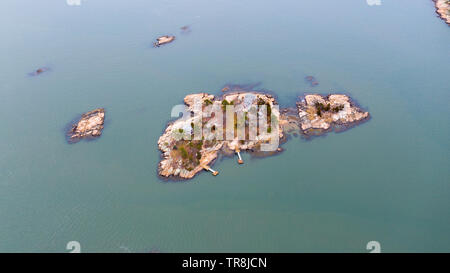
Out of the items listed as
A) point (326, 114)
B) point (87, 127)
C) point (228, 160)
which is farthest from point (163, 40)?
point (326, 114)

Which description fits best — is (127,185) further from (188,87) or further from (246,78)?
(246,78)

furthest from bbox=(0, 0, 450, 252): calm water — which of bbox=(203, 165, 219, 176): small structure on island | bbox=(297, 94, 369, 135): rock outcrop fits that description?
bbox=(297, 94, 369, 135): rock outcrop

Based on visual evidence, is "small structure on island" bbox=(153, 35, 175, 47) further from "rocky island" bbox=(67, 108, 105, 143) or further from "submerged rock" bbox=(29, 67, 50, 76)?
"rocky island" bbox=(67, 108, 105, 143)

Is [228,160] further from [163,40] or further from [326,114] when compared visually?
[163,40]

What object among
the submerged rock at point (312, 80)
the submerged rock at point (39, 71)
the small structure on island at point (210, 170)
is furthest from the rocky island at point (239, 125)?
the submerged rock at point (39, 71)

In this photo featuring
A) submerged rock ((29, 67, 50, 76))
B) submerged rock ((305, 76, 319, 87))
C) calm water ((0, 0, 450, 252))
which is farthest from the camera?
submerged rock ((29, 67, 50, 76))

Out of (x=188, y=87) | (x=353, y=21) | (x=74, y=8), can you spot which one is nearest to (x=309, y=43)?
(x=353, y=21)
